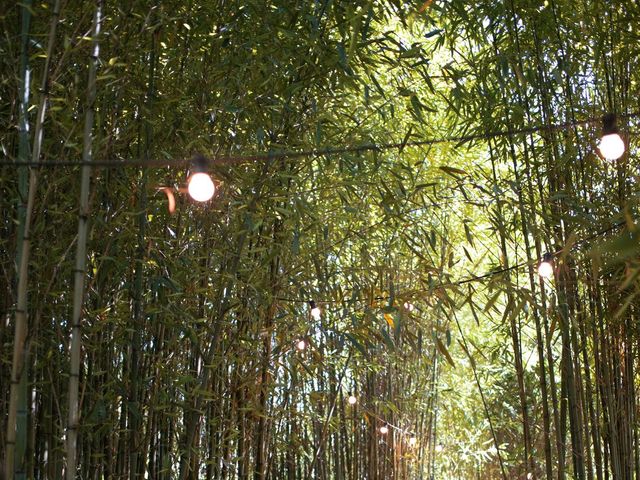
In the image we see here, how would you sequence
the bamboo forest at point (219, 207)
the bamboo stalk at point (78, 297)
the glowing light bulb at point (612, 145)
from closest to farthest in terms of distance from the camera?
the glowing light bulb at point (612, 145)
the bamboo stalk at point (78, 297)
the bamboo forest at point (219, 207)

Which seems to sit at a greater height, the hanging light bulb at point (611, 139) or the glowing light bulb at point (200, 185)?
the hanging light bulb at point (611, 139)

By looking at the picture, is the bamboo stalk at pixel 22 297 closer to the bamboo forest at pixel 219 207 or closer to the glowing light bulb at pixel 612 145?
the bamboo forest at pixel 219 207

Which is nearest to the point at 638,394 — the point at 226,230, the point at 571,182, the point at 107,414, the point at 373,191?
the point at 571,182

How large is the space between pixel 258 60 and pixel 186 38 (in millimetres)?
312

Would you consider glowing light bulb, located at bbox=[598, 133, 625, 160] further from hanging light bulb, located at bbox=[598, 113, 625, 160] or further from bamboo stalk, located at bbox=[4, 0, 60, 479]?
bamboo stalk, located at bbox=[4, 0, 60, 479]

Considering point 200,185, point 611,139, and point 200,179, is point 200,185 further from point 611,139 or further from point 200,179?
point 611,139

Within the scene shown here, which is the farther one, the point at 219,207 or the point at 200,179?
the point at 219,207

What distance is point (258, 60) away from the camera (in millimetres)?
3168

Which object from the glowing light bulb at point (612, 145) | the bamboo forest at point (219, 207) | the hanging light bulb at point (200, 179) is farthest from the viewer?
the bamboo forest at point (219, 207)

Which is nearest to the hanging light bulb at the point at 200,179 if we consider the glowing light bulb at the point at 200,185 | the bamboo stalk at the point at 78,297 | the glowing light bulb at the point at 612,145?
the glowing light bulb at the point at 200,185

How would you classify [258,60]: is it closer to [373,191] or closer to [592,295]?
[373,191]

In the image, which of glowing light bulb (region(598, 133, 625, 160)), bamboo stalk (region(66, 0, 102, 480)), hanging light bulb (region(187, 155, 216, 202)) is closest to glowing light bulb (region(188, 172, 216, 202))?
hanging light bulb (region(187, 155, 216, 202))

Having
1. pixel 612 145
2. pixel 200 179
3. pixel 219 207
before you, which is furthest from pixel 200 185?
pixel 219 207

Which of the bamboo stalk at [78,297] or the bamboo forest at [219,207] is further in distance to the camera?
the bamboo forest at [219,207]
